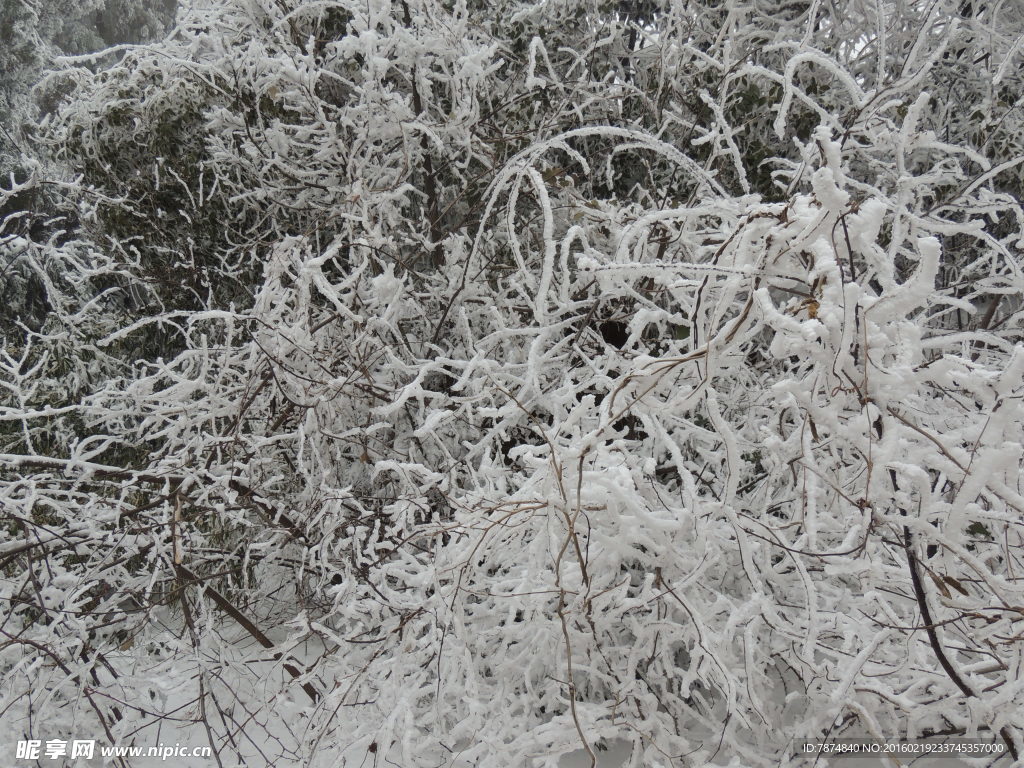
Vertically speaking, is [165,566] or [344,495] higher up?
[344,495]

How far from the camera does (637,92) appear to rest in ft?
12.0

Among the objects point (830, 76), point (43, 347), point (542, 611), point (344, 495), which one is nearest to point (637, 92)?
point (830, 76)

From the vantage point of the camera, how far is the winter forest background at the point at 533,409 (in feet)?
5.00

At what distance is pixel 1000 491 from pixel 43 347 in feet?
16.9

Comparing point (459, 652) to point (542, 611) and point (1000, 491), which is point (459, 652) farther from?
point (1000, 491)

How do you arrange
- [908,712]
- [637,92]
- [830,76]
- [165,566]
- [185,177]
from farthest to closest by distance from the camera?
[185,177]
[830,76]
[637,92]
[165,566]
[908,712]

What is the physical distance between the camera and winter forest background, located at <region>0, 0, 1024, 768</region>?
1.52m

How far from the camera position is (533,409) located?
116 inches
